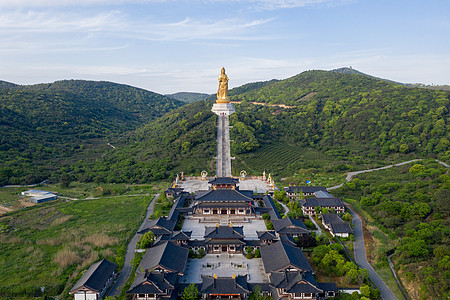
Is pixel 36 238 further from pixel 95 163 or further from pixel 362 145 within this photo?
pixel 362 145

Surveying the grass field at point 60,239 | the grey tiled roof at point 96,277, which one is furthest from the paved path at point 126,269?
the grey tiled roof at point 96,277

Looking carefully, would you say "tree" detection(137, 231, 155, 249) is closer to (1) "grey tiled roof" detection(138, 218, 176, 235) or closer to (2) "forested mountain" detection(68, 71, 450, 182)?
(1) "grey tiled roof" detection(138, 218, 176, 235)

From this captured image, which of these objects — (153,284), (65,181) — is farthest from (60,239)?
(65,181)

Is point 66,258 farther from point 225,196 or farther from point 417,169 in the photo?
point 417,169

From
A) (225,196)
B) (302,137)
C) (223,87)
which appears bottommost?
(225,196)

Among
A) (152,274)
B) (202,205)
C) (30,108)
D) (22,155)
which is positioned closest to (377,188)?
(202,205)

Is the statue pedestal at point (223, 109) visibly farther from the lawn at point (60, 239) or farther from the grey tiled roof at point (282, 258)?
the grey tiled roof at point (282, 258)

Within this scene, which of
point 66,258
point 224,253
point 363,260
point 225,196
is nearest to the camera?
point 66,258

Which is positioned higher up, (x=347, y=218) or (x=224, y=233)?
(x=224, y=233)
